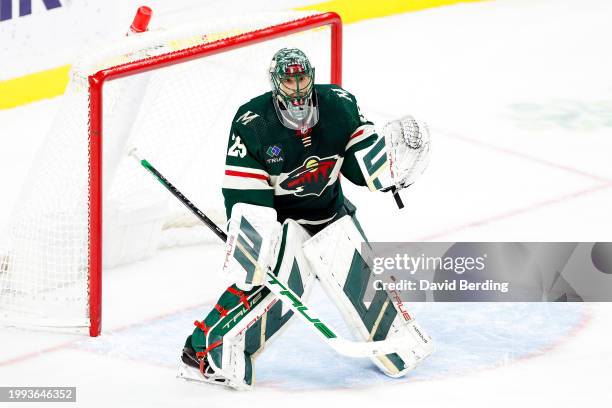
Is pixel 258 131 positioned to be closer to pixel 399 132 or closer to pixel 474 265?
pixel 399 132

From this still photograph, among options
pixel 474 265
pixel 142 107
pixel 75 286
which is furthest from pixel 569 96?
pixel 75 286

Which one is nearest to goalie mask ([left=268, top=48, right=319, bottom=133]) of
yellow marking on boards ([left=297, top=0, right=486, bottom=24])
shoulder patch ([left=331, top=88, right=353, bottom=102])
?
shoulder patch ([left=331, top=88, right=353, bottom=102])

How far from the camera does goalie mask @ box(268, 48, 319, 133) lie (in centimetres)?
382

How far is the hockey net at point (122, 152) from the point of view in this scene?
430cm

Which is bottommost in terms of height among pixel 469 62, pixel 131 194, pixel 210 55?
pixel 469 62

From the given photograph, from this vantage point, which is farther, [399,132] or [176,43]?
[176,43]

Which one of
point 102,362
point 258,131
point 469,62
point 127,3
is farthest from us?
point 469,62

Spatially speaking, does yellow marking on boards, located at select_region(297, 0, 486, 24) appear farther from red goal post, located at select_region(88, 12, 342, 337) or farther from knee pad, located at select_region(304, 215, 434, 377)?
knee pad, located at select_region(304, 215, 434, 377)

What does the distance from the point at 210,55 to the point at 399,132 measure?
0.81 m

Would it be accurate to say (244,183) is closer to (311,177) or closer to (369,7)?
(311,177)

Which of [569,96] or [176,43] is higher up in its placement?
[176,43]

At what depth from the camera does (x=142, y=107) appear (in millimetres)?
4777

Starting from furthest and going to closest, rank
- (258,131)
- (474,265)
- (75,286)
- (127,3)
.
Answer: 1. (127,3)
2. (474,265)
3. (75,286)
4. (258,131)

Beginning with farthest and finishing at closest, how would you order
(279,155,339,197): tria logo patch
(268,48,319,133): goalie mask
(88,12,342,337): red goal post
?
1. (88,12,342,337): red goal post
2. (279,155,339,197): tria logo patch
3. (268,48,319,133): goalie mask
